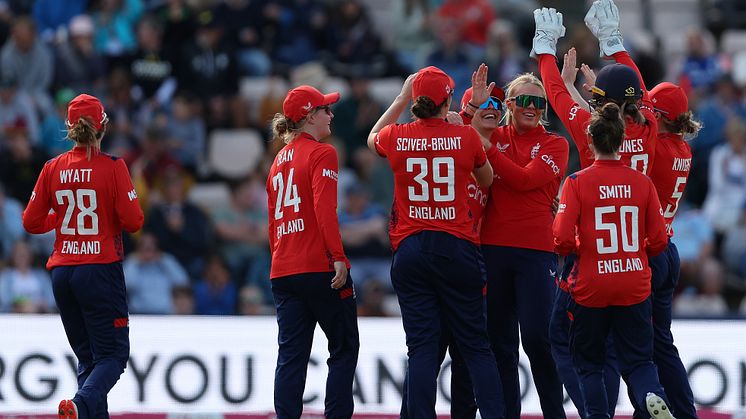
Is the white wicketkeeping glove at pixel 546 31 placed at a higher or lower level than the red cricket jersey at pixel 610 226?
higher

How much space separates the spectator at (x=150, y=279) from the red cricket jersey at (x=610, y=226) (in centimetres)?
664

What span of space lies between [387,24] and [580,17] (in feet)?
8.21

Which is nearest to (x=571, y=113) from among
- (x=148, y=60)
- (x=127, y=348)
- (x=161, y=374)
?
(x=127, y=348)

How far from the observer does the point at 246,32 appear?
16.9 m

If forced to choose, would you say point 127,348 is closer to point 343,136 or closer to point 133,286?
point 133,286

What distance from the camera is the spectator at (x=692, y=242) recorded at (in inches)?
581

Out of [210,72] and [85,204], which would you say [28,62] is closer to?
[210,72]

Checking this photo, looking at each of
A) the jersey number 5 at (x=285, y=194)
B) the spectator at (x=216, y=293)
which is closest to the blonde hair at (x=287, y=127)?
the jersey number 5 at (x=285, y=194)

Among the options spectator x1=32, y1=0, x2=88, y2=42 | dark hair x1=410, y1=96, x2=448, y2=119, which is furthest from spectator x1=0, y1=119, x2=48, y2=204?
dark hair x1=410, y1=96, x2=448, y2=119

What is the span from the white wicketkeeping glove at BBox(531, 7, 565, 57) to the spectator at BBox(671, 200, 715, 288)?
6.13 metres

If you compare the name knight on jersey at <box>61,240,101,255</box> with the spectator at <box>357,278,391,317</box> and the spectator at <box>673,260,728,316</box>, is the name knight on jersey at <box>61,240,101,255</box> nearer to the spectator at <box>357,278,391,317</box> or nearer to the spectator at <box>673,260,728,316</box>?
the spectator at <box>357,278,391,317</box>

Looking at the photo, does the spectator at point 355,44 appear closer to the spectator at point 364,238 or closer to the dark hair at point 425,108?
the spectator at point 364,238

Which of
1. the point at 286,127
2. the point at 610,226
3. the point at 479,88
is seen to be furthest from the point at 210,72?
the point at 610,226

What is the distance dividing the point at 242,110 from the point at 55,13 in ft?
9.34
